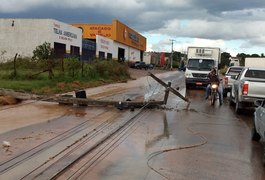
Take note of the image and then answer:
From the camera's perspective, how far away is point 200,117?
14.6 metres

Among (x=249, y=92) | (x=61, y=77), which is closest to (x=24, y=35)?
(x=61, y=77)

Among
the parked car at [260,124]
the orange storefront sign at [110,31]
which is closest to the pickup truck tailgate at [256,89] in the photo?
the parked car at [260,124]

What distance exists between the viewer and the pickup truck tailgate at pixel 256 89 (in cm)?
1494

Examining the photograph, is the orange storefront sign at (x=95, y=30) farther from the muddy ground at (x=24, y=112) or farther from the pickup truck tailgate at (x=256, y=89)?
the pickup truck tailgate at (x=256, y=89)

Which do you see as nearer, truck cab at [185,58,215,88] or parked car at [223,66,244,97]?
parked car at [223,66,244,97]

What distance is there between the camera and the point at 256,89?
15.0 m

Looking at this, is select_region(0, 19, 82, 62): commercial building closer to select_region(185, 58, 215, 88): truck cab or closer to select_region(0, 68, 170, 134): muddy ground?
select_region(185, 58, 215, 88): truck cab

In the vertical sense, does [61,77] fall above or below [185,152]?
above

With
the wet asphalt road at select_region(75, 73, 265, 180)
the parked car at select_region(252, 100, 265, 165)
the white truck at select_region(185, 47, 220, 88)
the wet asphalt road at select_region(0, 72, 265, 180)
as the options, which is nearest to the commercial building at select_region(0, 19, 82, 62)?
the white truck at select_region(185, 47, 220, 88)

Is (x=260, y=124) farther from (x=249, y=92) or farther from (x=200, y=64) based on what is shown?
(x=200, y=64)

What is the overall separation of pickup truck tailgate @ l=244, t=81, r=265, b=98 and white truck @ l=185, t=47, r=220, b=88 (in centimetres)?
1332

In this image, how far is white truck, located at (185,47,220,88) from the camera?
2889 centimetres

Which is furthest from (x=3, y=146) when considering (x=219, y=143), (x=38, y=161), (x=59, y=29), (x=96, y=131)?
(x=59, y=29)

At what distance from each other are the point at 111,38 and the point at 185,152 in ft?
214
